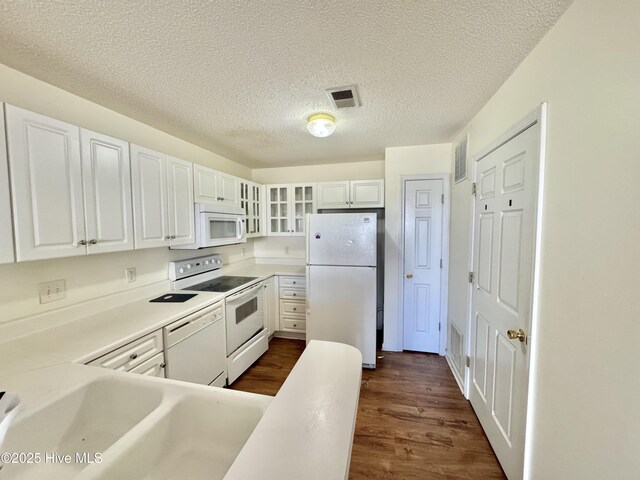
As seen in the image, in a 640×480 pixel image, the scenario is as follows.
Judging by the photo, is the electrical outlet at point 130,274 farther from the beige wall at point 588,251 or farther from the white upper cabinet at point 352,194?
the beige wall at point 588,251

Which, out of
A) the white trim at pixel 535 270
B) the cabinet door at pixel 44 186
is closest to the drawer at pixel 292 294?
the cabinet door at pixel 44 186

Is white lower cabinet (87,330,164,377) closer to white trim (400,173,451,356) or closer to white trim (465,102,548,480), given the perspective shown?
white trim (465,102,548,480)

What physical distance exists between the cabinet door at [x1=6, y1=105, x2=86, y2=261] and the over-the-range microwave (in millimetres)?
924

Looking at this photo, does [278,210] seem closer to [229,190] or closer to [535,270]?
[229,190]

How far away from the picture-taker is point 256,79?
156 cm

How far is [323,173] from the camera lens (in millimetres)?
3781

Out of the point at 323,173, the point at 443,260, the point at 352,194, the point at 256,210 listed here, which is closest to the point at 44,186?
the point at 256,210

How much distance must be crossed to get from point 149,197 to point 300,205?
1928 millimetres

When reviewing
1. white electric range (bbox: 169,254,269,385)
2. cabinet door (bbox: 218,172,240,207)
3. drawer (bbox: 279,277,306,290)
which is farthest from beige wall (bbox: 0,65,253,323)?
drawer (bbox: 279,277,306,290)

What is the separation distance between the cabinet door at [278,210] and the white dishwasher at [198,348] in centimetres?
160

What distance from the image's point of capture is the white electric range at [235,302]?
240 cm

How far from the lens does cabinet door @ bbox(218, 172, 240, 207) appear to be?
9.01 feet

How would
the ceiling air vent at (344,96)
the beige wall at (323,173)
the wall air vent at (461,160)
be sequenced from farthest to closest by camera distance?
the beige wall at (323,173), the wall air vent at (461,160), the ceiling air vent at (344,96)

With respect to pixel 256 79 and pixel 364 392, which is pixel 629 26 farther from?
pixel 364 392
